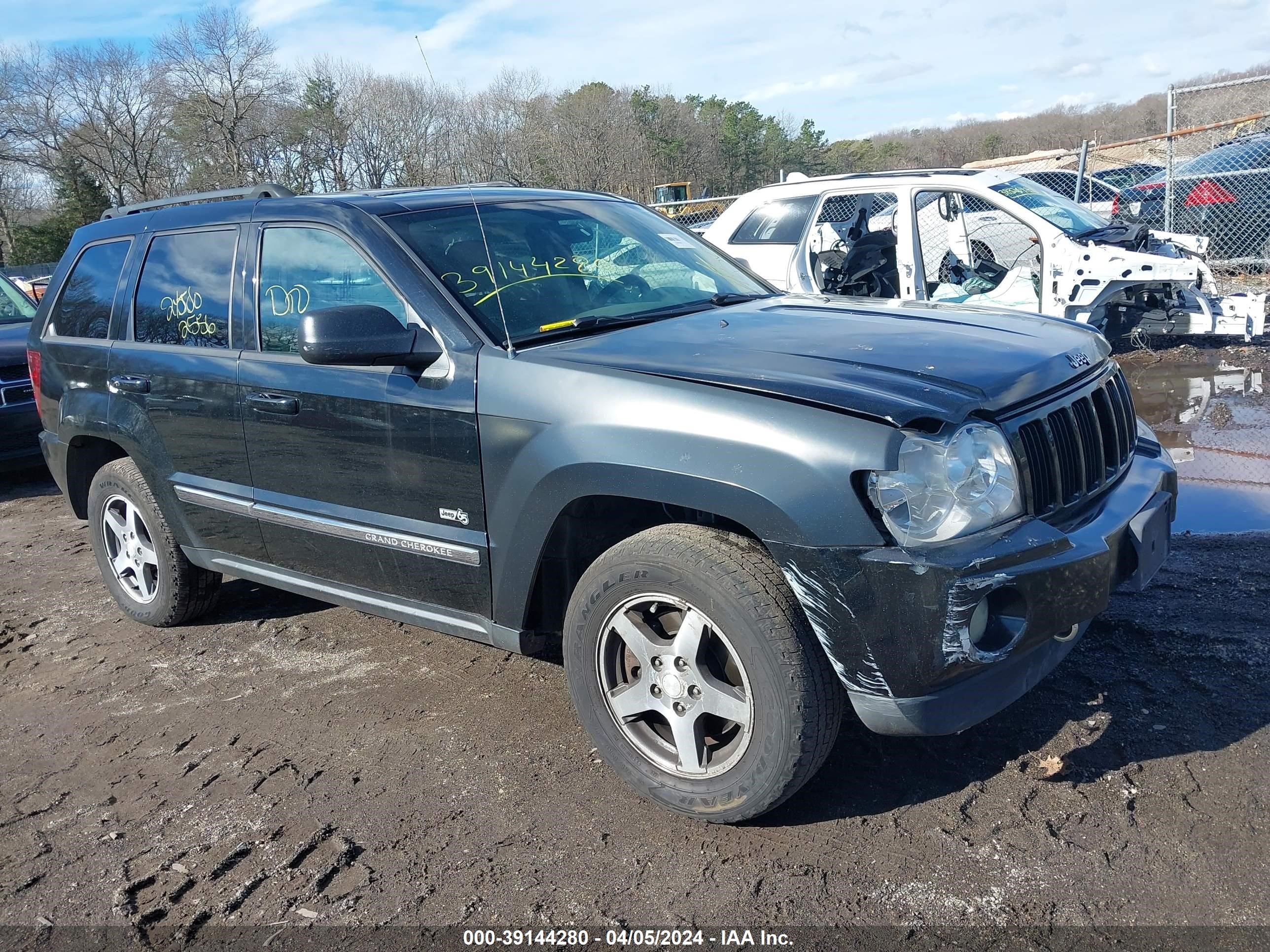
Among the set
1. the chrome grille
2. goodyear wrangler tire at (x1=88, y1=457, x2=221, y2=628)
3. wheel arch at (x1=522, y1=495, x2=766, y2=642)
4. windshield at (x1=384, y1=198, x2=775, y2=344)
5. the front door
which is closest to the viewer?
the chrome grille

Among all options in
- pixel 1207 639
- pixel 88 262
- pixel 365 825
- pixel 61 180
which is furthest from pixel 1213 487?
pixel 61 180

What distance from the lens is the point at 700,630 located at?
2877 millimetres

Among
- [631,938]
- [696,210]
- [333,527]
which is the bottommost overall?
[631,938]

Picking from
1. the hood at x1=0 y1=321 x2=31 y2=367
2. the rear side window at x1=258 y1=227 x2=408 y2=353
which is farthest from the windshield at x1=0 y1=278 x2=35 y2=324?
the rear side window at x1=258 y1=227 x2=408 y2=353

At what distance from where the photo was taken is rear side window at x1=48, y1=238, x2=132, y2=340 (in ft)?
15.6

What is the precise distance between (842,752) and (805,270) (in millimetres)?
6500

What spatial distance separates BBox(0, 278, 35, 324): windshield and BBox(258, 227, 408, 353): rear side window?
6.34 metres

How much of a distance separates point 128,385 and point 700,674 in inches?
118

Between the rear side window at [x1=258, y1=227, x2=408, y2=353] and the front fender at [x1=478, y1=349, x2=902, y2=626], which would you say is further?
the rear side window at [x1=258, y1=227, x2=408, y2=353]

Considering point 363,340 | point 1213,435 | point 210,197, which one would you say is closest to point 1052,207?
point 1213,435

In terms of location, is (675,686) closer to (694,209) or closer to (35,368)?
(35,368)

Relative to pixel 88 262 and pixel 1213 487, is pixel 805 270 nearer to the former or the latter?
pixel 1213 487

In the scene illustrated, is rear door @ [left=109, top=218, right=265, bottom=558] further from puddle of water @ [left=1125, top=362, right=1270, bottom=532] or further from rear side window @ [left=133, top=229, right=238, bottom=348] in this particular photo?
puddle of water @ [left=1125, top=362, right=1270, bottom=532]

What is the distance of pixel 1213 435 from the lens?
7203 millimetres
